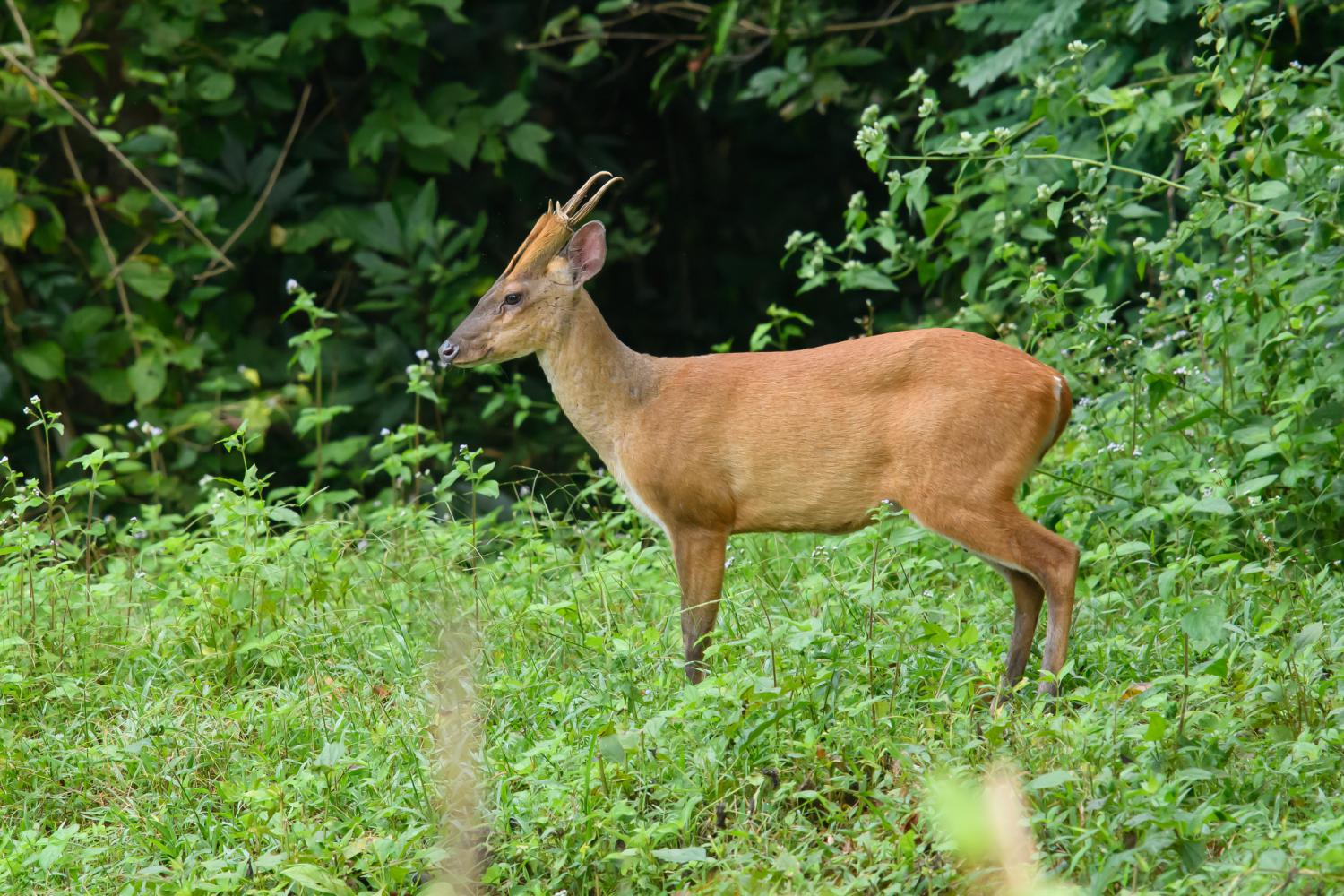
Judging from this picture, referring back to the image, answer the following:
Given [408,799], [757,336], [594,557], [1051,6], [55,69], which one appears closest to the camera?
[408,799]

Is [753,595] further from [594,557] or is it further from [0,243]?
[0,243]

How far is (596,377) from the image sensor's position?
16.9 ft

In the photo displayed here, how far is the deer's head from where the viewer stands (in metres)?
5.18

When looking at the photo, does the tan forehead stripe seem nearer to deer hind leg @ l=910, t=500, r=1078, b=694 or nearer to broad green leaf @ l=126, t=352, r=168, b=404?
deer hind leg @ l=910, t=500, r=1078, b=694

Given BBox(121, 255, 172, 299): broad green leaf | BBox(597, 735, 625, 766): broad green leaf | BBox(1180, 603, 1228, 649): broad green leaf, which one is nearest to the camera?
BBox(597, 735, 625, 766): broad green leaf

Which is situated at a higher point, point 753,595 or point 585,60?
point 585,60

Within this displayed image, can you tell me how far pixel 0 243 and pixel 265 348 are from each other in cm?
143

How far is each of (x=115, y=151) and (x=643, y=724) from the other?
5025mm

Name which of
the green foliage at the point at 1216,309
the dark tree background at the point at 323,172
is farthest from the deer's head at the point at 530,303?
the dark tree background at the point at 323,172

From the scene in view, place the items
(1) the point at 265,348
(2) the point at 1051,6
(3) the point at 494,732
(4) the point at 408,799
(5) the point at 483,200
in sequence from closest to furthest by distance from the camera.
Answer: (4) the point at 408,799, (3) the point at 494,732, (2) the point at 1051,6, (1) the point at 265,348, (5) the point at 483,200

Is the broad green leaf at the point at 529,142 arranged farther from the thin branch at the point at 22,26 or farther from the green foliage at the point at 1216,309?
the green foliage at the point at 1216,309

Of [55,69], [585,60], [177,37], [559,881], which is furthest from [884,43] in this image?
[559,881]

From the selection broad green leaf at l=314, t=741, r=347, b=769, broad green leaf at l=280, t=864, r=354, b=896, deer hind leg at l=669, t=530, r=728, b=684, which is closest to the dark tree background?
deer hind leg at l=669, t=530, r=728, b=684

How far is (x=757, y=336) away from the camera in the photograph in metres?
6.55
